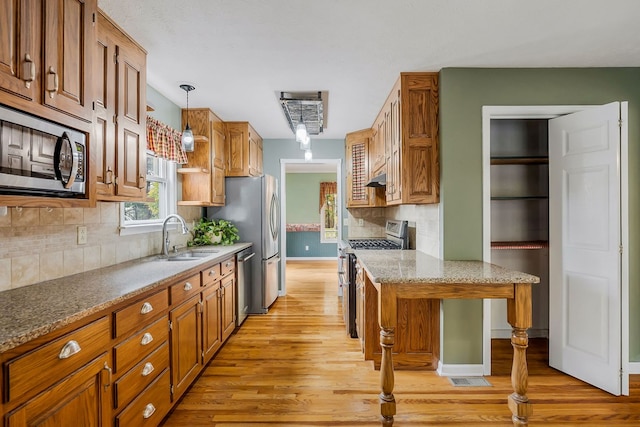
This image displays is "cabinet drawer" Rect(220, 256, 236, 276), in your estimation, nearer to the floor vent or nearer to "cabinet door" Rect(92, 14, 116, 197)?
"cabinet door" Rect(92, 14, 116, 197)

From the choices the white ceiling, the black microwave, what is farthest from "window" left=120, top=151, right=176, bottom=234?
the black microwave

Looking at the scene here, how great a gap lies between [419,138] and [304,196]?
6555mm

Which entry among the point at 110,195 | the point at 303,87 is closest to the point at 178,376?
the point at 110,195

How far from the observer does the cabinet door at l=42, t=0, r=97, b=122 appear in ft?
4.60

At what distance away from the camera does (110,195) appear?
2.00 metres

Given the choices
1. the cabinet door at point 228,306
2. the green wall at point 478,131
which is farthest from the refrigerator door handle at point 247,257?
the green wall at point 478,131

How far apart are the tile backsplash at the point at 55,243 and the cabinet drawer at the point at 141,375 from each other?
73 centimetres

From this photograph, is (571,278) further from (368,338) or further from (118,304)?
(118,304)

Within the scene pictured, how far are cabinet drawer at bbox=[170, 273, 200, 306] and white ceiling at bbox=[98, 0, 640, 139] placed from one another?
162 cm

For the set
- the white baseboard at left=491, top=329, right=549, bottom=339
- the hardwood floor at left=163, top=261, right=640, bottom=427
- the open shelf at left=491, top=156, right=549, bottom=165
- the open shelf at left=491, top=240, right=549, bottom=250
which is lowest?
the hardwood floor at left=163, top=261, right=640, bottom=427

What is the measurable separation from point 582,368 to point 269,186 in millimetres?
3626

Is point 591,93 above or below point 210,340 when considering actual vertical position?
above

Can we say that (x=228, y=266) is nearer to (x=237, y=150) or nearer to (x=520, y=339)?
(x=237, y=150)

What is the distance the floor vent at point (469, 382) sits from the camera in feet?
8.07
